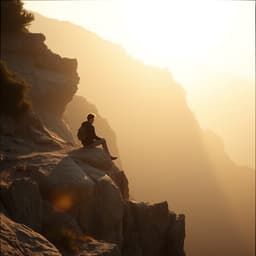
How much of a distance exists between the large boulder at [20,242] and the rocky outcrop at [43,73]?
2593 cm

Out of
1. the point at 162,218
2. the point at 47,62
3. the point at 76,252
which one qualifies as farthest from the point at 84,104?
the point at 76,252

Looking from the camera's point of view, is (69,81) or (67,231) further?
(69,81)

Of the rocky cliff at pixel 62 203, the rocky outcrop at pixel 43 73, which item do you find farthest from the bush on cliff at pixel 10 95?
the rocky outcrop at pixel 43 73

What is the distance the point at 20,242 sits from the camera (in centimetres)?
1455

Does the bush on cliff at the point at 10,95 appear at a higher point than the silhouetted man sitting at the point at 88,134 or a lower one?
higher

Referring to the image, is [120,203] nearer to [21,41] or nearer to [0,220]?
[0,220]

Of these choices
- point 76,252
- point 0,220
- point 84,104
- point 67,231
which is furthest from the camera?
point 84,104

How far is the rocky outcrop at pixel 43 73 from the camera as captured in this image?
42.3 m

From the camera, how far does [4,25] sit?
4306 centimetres

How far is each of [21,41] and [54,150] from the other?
56.5 ft

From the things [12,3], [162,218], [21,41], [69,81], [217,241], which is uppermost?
[12,3]

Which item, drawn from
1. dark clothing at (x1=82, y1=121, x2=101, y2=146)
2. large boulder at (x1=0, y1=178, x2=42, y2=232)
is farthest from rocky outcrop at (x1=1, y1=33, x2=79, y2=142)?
large boulder at (x1=0, y1=178, x2=42, y2=232)

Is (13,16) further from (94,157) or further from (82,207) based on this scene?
(82,207)

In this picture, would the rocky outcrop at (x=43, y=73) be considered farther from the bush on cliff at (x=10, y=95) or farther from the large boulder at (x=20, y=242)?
the large boulder at (x=20, y=242)
